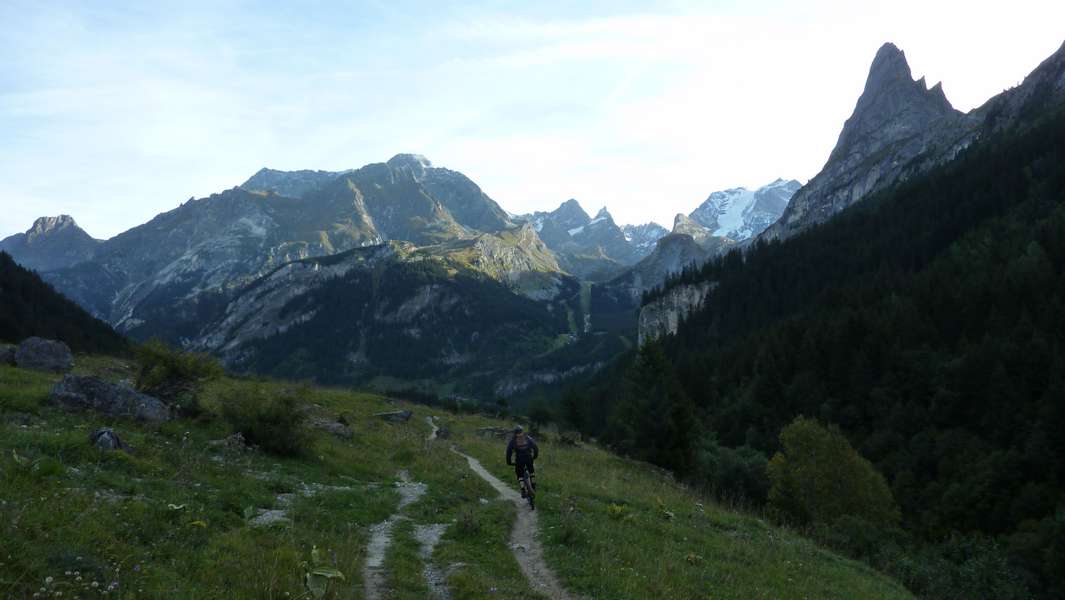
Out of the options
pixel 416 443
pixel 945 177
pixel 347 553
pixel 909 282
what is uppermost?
pixel 945 177

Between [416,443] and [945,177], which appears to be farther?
[945,177]

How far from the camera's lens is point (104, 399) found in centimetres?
2608

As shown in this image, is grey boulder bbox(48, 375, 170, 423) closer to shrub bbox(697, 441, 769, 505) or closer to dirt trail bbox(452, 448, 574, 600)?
dirt trail bbox(452, 448, 574, 600)

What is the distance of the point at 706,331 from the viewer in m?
195

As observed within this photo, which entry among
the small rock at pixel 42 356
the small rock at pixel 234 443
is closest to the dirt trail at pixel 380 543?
the small rock at pixel 234 443

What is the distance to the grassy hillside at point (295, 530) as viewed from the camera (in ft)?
33.8

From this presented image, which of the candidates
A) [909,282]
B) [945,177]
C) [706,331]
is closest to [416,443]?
[909,282]

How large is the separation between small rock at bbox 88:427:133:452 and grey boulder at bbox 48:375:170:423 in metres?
7.00

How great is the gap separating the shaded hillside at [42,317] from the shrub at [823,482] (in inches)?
3594

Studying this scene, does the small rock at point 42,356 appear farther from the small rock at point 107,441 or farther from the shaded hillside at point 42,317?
the shaded hillside at point 42,317

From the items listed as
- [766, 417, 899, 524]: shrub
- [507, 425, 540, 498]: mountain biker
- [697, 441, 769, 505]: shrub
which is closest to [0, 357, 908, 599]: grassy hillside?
[507, 425, 540, 498]: mountain biker

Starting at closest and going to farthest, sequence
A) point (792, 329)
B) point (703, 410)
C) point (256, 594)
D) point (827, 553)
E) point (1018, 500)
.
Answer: point (256, 594)
point (827, 553)
point (1018, 500)
point (703, 410)
point (792, 329)

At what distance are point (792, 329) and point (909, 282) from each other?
1148 inches

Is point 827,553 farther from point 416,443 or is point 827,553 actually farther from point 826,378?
point 826,378
